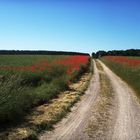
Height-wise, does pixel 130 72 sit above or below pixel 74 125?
above

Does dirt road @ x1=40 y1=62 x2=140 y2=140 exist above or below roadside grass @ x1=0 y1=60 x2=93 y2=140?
below

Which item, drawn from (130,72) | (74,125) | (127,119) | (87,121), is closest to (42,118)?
(74,125)

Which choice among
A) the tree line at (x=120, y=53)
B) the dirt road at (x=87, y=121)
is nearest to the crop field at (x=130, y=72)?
the dirt road at (x=87, y=121)

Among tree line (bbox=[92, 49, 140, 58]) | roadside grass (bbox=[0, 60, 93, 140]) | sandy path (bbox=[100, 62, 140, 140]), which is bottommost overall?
sandy path (bbox=[100, 62, 140, 140])

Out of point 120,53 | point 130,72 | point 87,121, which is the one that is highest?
point 120,53

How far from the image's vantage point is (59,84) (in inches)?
763

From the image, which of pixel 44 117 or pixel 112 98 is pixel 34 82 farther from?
pixel 44 117

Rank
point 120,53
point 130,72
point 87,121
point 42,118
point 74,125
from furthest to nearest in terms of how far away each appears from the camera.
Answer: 1. point 120,53
2. point 130,72
3. point 42,118
4. point 87,121
5. point 74,125

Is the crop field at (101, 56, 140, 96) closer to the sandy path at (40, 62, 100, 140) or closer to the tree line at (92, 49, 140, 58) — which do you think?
the sandy path at (40, 62, 100, 140)

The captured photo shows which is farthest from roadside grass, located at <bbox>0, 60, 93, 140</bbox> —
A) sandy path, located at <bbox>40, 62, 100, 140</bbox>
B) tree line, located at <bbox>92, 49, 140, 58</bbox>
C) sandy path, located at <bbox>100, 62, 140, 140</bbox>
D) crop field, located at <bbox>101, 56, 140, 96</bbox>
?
tree line, located at <bbox>92, 49, 140, 58</bbox>

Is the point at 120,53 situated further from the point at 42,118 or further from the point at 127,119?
the point at 42,118

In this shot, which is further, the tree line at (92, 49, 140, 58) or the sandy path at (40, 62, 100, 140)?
the tree line at (92, 49, 140, 58)

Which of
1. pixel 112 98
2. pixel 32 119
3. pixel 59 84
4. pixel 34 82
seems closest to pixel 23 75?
pixel 34 82

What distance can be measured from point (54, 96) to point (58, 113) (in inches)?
169
